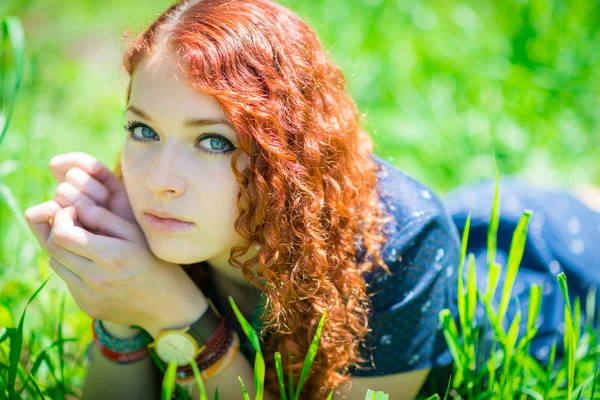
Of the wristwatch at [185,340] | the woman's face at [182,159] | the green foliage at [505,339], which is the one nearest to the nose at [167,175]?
the woman's face at [182,159]

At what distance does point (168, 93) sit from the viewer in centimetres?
138

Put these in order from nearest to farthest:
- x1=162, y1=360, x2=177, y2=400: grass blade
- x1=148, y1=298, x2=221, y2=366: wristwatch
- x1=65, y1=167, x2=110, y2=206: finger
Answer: x1=162, y1=360, x2=177, y2=400: grass blade
x1=148, y1=298, x2=221, y2=366: wristwatch
x1=65, y1=167, x2=110, y2=206: finger

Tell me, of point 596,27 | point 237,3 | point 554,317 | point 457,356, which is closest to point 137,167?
point 237,3

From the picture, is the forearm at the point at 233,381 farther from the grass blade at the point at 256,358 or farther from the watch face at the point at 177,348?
the grass blade at the point at 256,358

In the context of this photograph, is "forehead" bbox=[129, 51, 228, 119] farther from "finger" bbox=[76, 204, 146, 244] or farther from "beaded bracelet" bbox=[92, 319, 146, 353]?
"beaded bracelet" bbox=[92, 319, 146, 353]

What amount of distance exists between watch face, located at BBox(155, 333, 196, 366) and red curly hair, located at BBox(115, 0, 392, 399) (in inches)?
7.3

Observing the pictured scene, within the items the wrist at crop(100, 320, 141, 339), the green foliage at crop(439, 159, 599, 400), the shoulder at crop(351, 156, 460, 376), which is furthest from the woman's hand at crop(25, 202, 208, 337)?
the green foliage at crop(439, 159, 599, 400)

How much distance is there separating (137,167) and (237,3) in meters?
0.42

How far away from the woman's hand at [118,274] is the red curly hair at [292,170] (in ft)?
0.52

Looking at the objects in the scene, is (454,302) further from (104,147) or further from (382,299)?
(104,147)

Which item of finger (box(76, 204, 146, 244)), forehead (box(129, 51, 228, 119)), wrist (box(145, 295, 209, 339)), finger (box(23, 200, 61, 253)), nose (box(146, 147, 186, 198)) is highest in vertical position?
forehead (box(129, 51, 228, 119))

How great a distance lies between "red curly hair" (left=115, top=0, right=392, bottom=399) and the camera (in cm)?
138

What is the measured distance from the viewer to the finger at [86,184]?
64.8 inches

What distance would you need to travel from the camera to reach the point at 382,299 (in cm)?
166
